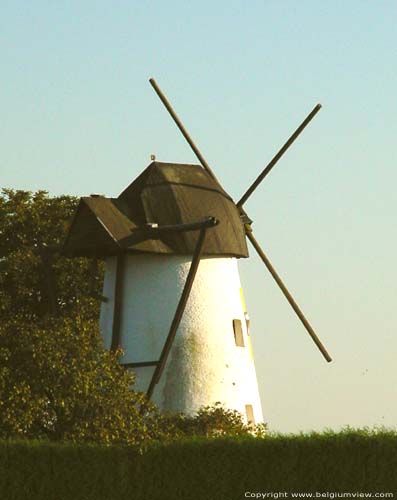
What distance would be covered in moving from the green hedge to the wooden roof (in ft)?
29.7

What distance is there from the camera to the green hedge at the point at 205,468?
109ft

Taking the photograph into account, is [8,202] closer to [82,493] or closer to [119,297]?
[119,297]

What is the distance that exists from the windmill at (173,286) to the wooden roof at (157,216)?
0.03m

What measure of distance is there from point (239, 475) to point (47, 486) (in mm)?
4448

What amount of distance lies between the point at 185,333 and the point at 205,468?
847 cm

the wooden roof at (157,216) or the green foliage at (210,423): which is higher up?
the wooden roof at (157,216)

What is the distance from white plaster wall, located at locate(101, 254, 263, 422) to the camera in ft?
135

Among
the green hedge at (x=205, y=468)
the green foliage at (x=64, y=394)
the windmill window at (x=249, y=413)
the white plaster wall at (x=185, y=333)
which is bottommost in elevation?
the green hedge at (x=205, y=468)

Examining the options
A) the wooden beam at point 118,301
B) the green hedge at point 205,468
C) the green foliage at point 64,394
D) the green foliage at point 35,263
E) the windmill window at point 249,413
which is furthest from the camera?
the green foliage at point 35,263

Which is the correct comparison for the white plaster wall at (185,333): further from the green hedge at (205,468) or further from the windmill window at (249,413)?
the green hedge at (205,468)

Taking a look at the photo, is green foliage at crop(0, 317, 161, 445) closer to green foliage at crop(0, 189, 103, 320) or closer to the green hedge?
the green hedge

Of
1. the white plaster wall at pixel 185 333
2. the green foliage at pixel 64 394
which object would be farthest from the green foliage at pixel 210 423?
the green foliage at pixel 64 394

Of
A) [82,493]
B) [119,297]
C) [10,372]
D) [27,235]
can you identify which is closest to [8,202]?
[27,235]

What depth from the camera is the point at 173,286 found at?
41.7 metres
